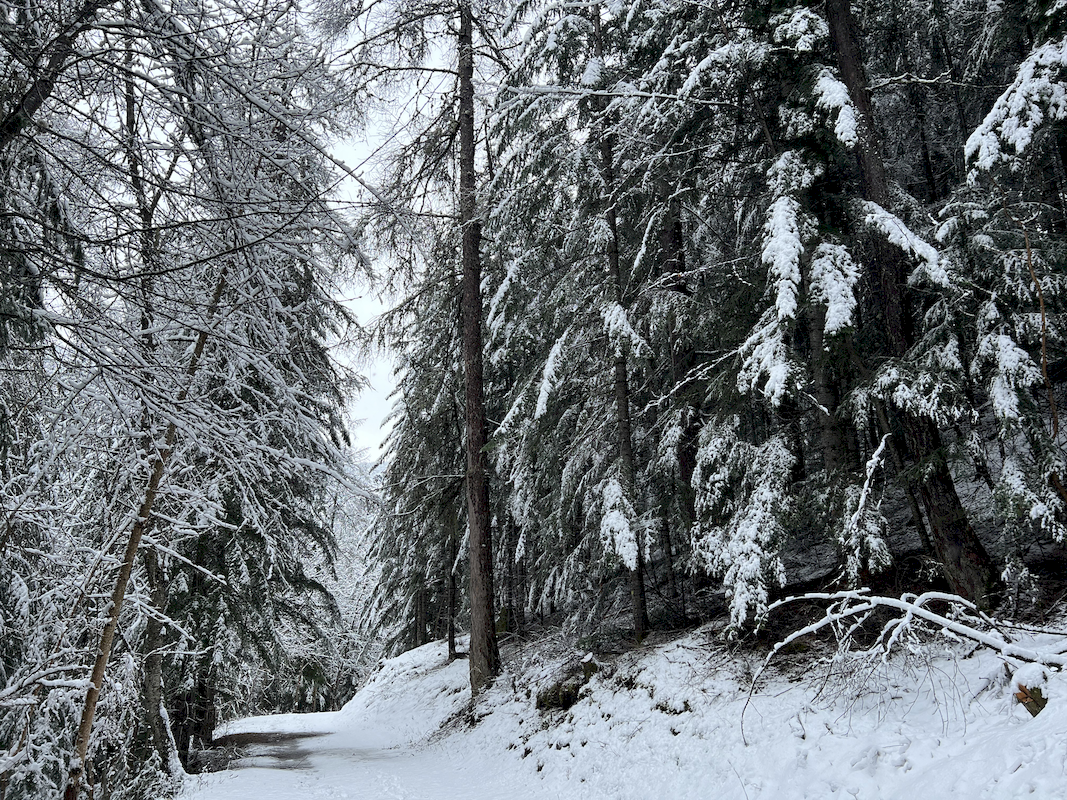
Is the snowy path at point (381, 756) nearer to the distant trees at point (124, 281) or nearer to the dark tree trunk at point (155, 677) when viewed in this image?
the dark tree trunk at point (155, 677)

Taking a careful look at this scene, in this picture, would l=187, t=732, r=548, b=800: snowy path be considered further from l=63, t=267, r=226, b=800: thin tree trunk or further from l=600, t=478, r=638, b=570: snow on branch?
l=63, t=267, r=226, b=800: thin tree trunk

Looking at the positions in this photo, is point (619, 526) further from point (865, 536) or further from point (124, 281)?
point (124, 281)

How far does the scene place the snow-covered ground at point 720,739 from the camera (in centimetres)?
385

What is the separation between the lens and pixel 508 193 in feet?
34.3

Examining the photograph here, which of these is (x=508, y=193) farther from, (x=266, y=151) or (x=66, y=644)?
(x=66, y=644)

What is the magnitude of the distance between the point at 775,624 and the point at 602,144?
24.9 ft

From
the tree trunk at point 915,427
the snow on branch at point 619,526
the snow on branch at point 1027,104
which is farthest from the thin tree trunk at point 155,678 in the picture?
the snow on branch at point 1027,104

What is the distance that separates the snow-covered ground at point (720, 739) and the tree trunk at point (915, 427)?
936 millimetres

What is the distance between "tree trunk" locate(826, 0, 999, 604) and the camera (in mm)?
5754

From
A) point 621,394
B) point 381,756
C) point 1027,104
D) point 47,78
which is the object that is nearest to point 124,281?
point 47,78

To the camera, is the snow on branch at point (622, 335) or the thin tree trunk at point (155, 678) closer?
the thin tree trunk at point (155, 678)

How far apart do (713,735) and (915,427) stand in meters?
3.52

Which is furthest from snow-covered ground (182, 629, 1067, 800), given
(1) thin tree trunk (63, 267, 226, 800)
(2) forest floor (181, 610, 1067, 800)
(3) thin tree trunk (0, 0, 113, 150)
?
(3) thin tree trunk (0, 0, 113, 150)

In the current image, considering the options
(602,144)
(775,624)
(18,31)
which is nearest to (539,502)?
(775,624)
